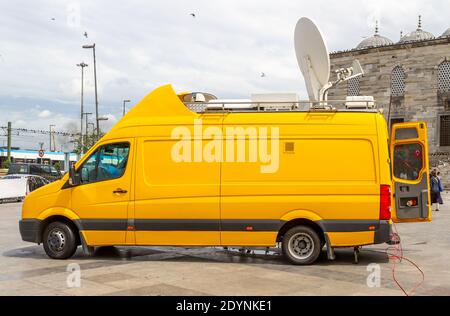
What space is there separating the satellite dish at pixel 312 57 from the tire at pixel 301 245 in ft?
11.0

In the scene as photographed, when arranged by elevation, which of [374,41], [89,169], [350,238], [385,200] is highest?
[374,41]

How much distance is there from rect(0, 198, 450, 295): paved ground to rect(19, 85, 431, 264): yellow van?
0.46 metres

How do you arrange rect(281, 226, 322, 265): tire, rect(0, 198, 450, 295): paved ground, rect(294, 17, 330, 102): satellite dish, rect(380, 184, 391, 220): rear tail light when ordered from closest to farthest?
1. rect(0, 198, 450, 295): paved ground
2. rect(380, 184, 391, 220): rear tail light
3. rect(281, 226, 322, 265): tire
4. rect(294, 17, 330, 102): satellite dish

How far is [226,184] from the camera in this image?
9.14 metres

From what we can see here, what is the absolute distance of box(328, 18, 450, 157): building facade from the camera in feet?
157

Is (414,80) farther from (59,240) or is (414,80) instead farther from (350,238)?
(59,240)

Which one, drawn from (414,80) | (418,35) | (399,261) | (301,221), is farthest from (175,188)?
(418,35)

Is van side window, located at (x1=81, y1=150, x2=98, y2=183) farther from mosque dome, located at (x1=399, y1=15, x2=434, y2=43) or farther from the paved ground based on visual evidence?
mosque dome, located at (x1=399, y1=15, x2=434, y2=43)

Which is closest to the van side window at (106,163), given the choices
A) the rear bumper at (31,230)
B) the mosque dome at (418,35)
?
the rear bumper at (31,230)

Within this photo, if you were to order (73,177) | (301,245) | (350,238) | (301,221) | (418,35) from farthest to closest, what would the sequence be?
(418,35) → (73,177) → (301,245) → (301,221) → (350,238)

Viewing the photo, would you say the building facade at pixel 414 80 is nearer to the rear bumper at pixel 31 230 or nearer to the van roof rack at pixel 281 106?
the van roof rack at pixel 281 106

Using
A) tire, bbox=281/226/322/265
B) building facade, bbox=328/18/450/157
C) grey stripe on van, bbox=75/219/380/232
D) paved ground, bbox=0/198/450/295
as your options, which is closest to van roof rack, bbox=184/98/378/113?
grey stripe on van, bbox=75/219/380/232

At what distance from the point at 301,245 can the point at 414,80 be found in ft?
147
